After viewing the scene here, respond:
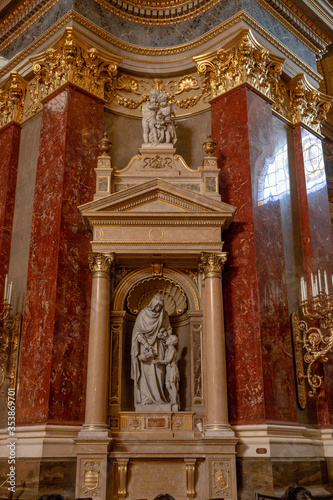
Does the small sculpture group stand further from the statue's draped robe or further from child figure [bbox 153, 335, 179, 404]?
child figure [bbox 153, 335, 179, 404]

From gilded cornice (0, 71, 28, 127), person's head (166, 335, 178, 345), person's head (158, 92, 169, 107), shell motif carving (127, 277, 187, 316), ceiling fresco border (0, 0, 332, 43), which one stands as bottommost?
person's head (166, 335, 178, 345)

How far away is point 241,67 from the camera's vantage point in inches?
431

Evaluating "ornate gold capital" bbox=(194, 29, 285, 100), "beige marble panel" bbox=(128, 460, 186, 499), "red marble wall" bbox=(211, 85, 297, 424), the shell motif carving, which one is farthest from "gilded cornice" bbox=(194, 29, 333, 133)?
"beige marble panel" bbox=(128, 460, 186, 499)

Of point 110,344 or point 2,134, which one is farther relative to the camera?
point 2,134

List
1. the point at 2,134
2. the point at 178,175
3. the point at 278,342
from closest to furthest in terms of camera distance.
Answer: the point at 278,342
the point at 178,175
the point at 2,134

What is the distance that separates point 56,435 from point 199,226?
13.5ft

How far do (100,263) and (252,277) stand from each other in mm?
2618

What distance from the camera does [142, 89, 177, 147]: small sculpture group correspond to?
1095 centimetres

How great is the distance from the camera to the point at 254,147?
10.5m

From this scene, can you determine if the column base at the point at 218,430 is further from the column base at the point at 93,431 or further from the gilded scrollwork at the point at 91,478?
the gilded scrollwork at the point at 91,478

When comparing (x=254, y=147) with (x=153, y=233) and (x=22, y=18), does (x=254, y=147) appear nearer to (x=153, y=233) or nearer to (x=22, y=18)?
(x=153, y=233)

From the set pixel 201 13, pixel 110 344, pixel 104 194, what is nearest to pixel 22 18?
pixel 201 13

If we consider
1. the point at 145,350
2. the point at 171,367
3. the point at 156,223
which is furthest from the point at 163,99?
the point at 171,367

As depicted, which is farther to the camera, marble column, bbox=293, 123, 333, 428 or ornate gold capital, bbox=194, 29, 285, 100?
ornate gold capital, bbox=194, 29, 285, 100
